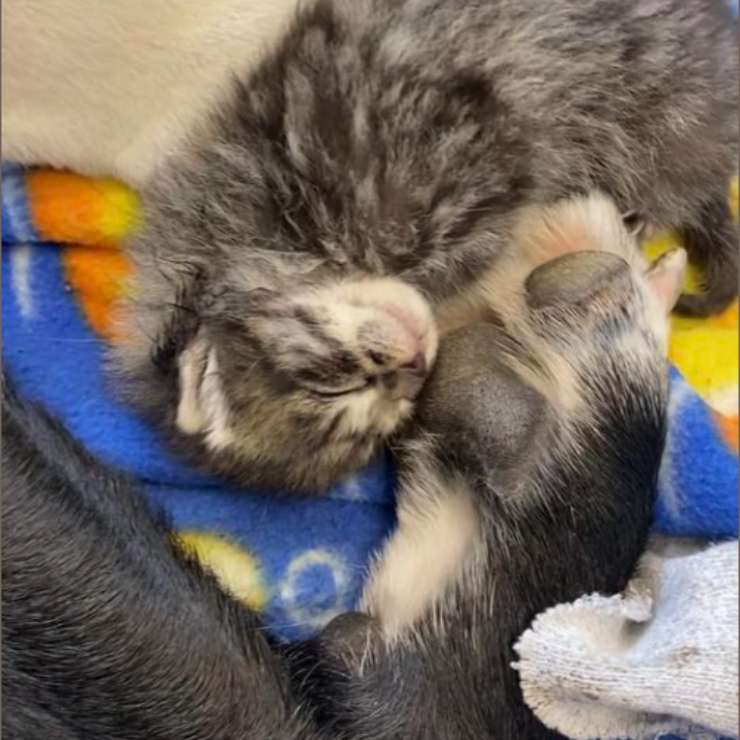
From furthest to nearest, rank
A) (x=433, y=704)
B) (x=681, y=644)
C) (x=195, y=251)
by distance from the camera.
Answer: (x=195, y=251)
(x=433, y=704)
(x=681, y=644)

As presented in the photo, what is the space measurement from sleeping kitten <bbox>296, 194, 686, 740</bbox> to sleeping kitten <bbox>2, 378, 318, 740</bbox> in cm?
11

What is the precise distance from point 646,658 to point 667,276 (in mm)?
522

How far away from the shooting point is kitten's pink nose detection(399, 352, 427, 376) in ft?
4.98

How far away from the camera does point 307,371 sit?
154 cm

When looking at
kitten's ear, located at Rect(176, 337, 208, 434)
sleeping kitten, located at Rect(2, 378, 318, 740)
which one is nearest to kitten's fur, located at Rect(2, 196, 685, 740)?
sleeping kitten, located at Rect(2, 378, 318, 740)

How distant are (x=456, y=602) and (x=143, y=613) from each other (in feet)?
1.20

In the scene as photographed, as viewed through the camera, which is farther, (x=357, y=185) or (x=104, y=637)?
(x=357, y=185)

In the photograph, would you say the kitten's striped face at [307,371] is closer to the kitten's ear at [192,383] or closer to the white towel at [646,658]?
the kitten's ear at [192,383]

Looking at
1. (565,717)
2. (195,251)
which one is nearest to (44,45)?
(195,251)

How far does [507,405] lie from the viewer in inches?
60.5

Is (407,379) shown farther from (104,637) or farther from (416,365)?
(104,637)

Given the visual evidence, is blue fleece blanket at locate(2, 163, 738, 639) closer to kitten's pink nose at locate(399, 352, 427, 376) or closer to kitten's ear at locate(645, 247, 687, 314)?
kitten's ear at locate(645, 247, 687, 314)

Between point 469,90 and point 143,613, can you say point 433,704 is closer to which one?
point 143,613

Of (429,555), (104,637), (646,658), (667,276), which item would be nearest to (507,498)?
(429,555)
